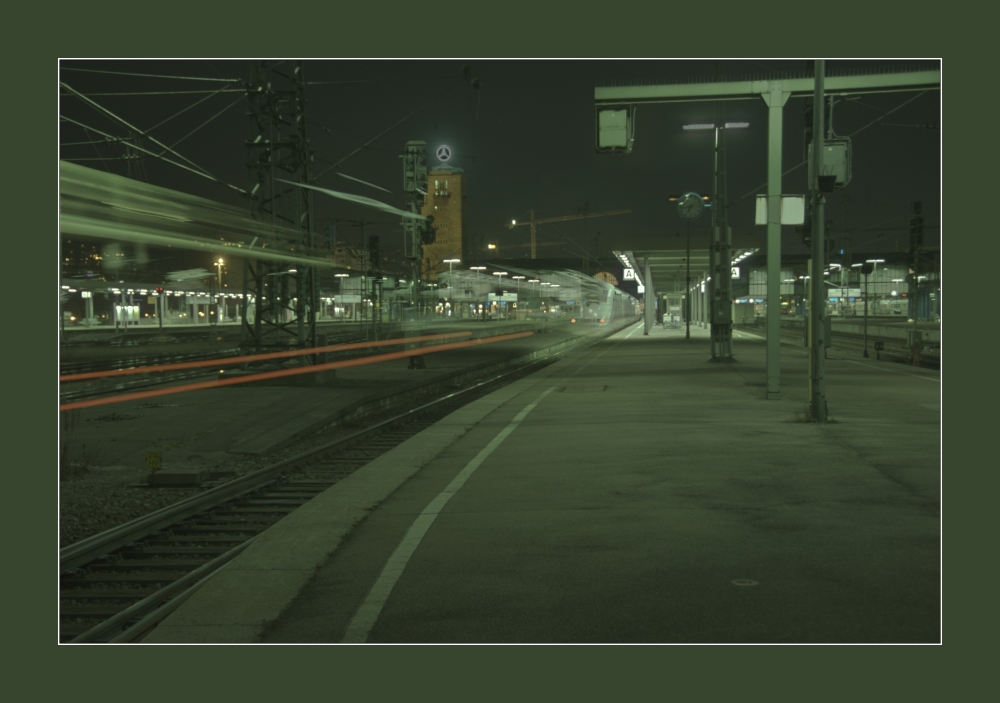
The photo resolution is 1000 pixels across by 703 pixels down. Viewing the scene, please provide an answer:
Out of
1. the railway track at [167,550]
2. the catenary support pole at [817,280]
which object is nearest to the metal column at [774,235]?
the catenary support pole at [817,280]

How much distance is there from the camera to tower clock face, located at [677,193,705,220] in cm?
3158

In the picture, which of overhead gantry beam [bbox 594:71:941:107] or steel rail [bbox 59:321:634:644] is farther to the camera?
overhead gantry beam [bbox 594:71:941:107]

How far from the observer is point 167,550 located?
292 inches

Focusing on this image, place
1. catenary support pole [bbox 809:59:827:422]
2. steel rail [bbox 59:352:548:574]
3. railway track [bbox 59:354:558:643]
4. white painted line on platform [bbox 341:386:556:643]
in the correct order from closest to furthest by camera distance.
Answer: white painted line on platform [bbox 341:386:556:643] → railway track [bbox 59:354:558:643] → steel rail [bbox 59:352:548:574] → catenary support pole [bbox 809:59:827:422]

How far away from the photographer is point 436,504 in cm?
791

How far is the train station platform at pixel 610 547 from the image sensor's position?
187 inches

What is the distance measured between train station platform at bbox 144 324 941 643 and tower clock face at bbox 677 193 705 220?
1999 cm

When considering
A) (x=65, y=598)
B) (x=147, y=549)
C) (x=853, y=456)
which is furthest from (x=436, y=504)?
(x=853, y=456)

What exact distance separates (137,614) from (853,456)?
7337mm

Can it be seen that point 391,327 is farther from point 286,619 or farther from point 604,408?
point 286,619

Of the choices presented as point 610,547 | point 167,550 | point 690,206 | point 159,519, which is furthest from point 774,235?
point 690,206

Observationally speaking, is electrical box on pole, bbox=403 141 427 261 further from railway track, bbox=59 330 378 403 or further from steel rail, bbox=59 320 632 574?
steel rail, bbox=59 320 632 574

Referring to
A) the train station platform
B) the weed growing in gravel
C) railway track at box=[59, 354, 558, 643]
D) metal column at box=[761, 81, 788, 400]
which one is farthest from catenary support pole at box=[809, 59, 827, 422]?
the weed growing in gravel

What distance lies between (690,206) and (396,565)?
2782 cm
